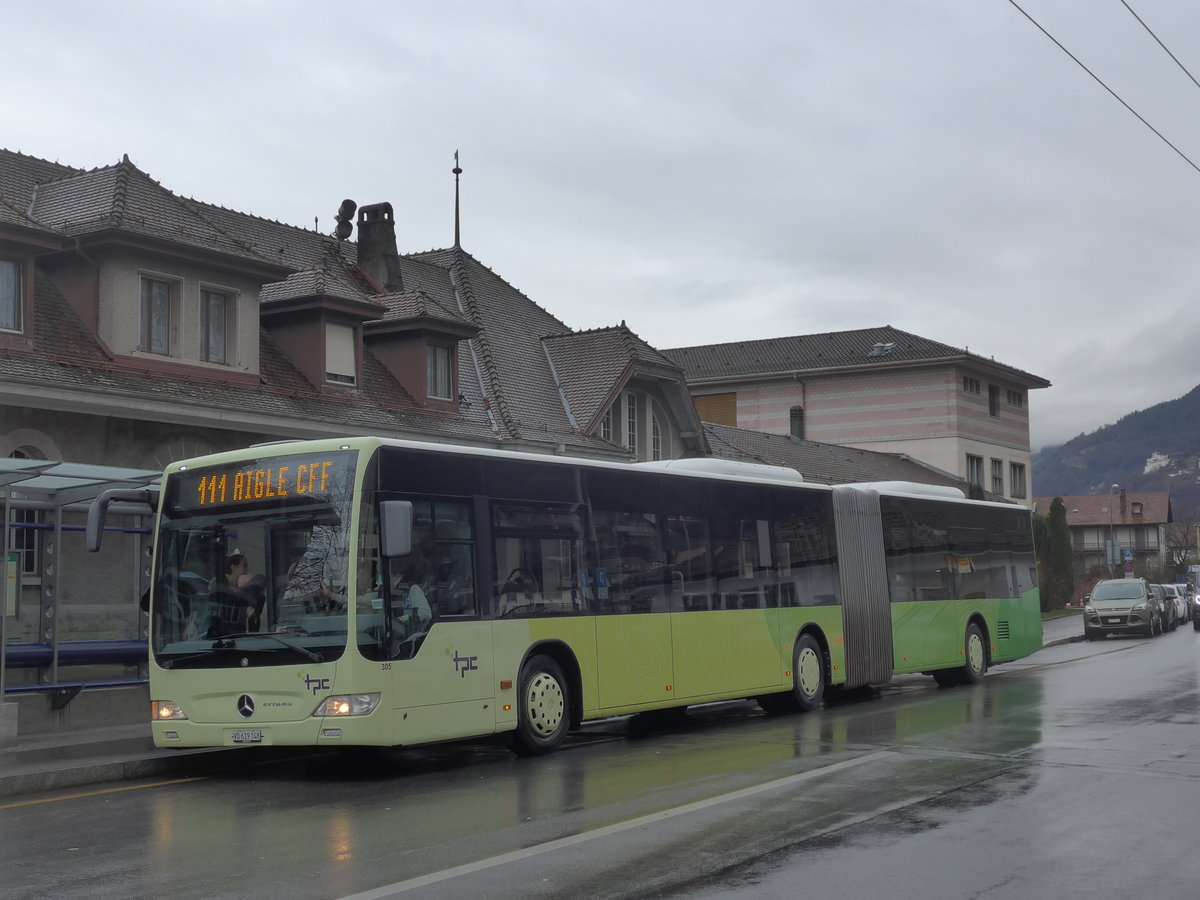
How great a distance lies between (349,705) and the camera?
12312mm

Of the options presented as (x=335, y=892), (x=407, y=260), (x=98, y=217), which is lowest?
(x=335, y=892)

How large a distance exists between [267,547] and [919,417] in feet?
192

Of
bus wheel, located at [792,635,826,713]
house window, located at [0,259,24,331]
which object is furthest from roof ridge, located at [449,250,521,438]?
bus wheel, located at [792,635,826,713]

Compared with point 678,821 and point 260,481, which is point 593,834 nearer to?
point 678,821

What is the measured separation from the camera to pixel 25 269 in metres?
20.8

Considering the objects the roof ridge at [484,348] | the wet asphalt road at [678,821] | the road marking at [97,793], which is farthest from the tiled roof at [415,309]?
the road marking at [97,793]

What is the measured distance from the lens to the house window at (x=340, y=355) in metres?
26.4

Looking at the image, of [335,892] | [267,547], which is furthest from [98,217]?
[335,892]

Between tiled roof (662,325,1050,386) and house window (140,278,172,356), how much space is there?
49231 millimetres

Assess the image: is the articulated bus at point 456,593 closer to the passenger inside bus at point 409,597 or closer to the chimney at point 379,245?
the passenger inside bus at point 409,597

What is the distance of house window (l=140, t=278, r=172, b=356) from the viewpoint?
22484 millimetres

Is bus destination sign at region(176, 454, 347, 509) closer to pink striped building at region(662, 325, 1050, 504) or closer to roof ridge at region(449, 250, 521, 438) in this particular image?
roof ridge at region(449, 250, 521, 438)

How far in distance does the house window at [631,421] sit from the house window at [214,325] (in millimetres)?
13570

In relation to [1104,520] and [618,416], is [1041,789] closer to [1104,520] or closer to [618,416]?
[618,416]
